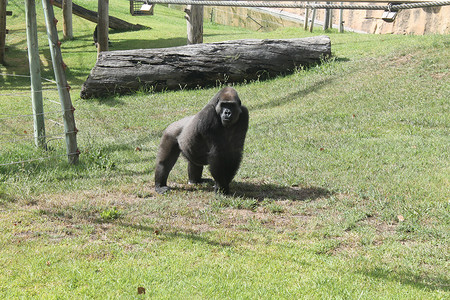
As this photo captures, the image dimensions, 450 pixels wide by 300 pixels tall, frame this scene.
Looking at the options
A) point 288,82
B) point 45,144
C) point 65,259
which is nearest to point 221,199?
point 65,259

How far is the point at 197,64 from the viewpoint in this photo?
12.1 m

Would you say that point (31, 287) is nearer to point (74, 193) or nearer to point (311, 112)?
point (74, 193)

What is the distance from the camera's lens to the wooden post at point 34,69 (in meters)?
6.91

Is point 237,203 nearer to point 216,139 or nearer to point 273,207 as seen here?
point 273,207

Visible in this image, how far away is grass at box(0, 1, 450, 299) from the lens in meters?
3.70

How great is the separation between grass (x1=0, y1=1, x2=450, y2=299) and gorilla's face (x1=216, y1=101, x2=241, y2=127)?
972mm

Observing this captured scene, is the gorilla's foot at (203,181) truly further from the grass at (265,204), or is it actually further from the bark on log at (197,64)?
the bark on log at (197,64)

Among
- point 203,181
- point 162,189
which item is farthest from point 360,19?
point 162,189

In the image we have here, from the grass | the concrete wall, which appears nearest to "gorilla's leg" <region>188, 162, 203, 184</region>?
the grass

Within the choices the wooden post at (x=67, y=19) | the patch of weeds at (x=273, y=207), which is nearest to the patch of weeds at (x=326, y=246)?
the patch of weeds at (x=273, y=207)

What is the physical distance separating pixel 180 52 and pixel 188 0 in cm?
347

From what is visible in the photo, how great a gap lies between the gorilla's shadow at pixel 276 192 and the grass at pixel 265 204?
0.10 ft

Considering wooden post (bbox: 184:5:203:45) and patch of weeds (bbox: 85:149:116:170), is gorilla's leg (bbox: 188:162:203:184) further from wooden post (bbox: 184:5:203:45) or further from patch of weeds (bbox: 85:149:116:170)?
wooden post (bbox: 184:5:203:45)

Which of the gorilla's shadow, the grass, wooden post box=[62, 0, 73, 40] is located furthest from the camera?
wooden post box=[62, 0, 73, 40]
